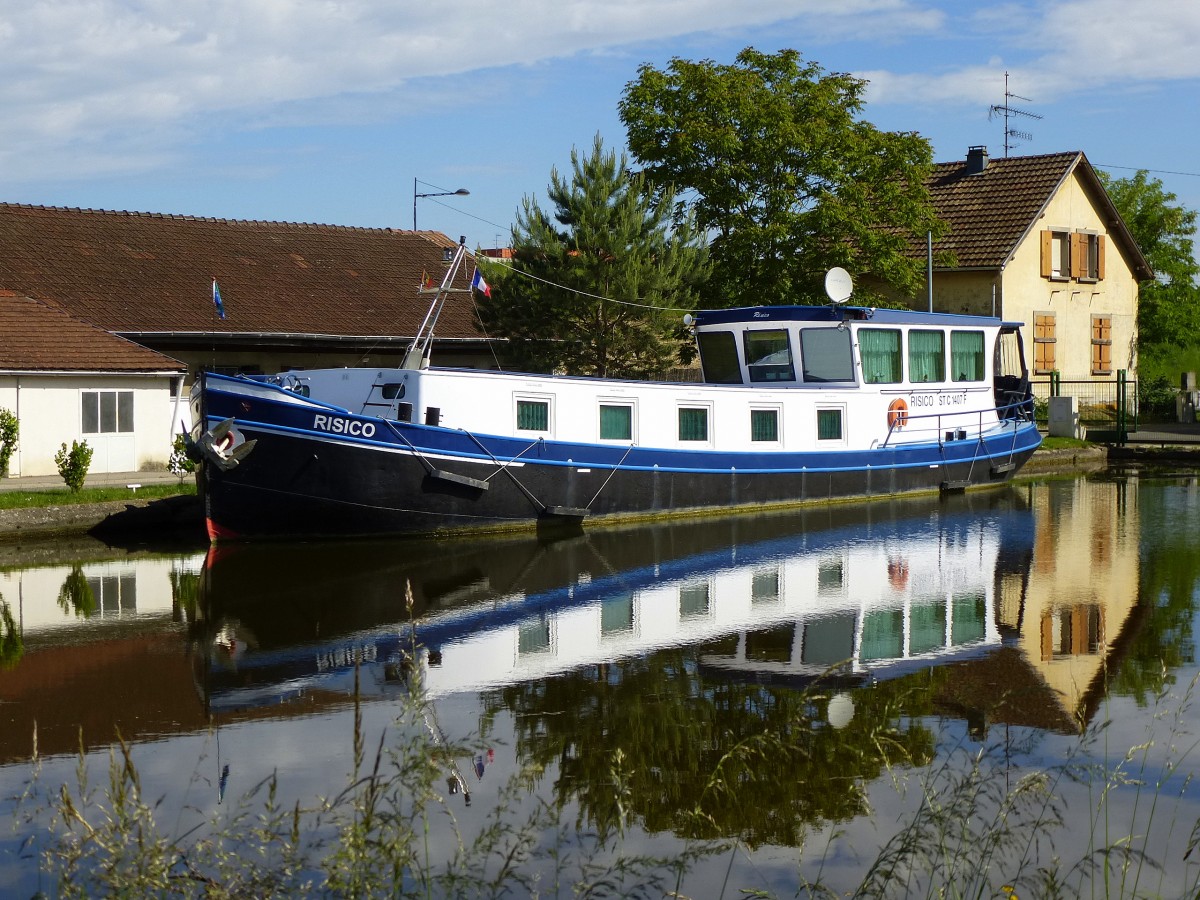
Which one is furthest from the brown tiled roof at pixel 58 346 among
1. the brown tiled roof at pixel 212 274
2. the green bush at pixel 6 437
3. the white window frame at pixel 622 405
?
the white window frame at pixel 622 405

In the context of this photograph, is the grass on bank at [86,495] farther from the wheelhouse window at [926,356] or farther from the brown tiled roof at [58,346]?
the wheelhouse window at [926,356]

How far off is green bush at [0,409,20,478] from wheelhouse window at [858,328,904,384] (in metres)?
14.1

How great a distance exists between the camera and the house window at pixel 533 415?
21.7 metres

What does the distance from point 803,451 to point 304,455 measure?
941cm

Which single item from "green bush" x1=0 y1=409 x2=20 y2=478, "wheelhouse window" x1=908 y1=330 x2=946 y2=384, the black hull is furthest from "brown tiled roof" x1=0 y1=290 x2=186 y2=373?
"wheelhouse window" x1=908 y1=330 x2=946 y2=384

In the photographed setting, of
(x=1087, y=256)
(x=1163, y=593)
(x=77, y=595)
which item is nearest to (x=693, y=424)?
(x=1163, y=593)

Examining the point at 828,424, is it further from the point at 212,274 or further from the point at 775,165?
the point at 212,274

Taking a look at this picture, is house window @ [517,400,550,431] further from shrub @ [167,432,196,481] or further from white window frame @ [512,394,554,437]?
shrub @ [167,432,196,481]

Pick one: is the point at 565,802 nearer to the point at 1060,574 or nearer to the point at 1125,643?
the point at 1125,643

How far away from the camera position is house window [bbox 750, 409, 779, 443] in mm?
24969

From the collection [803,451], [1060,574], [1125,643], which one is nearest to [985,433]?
[803,451]

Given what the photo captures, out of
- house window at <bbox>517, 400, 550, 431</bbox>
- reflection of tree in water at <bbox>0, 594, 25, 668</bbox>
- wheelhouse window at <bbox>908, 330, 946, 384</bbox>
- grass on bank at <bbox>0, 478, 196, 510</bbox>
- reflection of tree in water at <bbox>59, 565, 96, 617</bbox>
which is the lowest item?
reflection of tree in water at <bbox>0, 594, 25, 668</bbox>

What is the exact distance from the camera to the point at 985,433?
29328mm

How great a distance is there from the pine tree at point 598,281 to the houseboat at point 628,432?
142 inches
